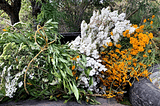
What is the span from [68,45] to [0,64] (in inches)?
38.4

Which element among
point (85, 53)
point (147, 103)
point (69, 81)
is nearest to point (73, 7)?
point (85, 53)

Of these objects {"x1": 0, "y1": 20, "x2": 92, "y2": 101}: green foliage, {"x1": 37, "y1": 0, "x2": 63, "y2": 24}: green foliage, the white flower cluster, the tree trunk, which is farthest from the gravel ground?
the tree trunk

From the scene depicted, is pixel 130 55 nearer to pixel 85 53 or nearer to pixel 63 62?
pixel 85 53

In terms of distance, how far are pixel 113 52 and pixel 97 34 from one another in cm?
37

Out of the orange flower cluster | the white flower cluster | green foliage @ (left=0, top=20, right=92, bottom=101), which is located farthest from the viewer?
the white flower cluster

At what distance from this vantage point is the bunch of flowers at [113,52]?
5.18 ft

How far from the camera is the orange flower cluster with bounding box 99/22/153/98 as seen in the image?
5.05 ft

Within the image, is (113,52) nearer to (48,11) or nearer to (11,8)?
(48,11)

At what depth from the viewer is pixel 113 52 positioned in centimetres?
179

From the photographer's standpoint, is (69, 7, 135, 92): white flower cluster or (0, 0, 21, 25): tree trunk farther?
(0, 0, 21, 25): tree trunk

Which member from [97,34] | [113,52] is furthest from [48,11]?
[113,52]

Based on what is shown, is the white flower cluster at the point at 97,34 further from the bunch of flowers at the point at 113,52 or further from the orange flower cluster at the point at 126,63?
the orange flower cluster at the point at 126,63

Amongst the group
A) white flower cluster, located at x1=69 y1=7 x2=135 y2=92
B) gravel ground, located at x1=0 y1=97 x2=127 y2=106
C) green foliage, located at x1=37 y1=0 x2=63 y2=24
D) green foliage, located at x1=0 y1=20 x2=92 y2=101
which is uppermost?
green foliage, located at x1=37 y1=0 x2=63 y2=24

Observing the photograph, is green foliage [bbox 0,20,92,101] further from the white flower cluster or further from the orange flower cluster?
→ the orange flower cluster
